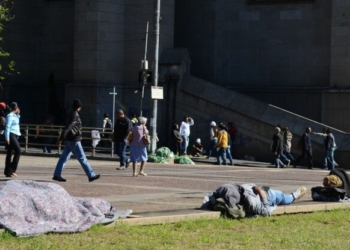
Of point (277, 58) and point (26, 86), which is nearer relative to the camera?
point (277, 58)

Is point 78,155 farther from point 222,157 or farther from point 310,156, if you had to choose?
point 310,156

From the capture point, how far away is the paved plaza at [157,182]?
16.0m

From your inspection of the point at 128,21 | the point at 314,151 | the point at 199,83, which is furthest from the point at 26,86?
the point at 314,151

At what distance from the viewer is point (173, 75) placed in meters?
39.3

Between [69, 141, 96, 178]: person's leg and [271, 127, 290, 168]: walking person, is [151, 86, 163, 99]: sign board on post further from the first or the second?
[69, 141, 96, 178]: person's leg

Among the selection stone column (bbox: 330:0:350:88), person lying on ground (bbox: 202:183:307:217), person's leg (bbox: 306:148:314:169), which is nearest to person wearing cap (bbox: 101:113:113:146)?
person's leg (bbox: 306:148:314:169)

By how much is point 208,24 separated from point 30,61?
8.47 meters

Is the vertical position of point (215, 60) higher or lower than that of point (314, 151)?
higher

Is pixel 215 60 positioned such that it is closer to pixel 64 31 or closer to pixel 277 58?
pixel 277 58

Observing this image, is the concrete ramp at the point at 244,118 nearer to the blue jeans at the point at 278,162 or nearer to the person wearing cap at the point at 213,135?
the person wearing cap at the point at 213,135

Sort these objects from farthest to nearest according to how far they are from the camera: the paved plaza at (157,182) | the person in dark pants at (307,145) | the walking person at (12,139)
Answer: the person in dark pants at (307,145)
the walking person at (12,139)
the paved plaza at (157,182)

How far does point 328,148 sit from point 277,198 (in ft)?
64.0

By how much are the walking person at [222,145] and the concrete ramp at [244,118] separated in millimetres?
2636

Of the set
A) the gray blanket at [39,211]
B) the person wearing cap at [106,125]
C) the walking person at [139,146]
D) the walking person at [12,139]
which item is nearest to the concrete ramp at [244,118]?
the person wearing cap at [106,125]
